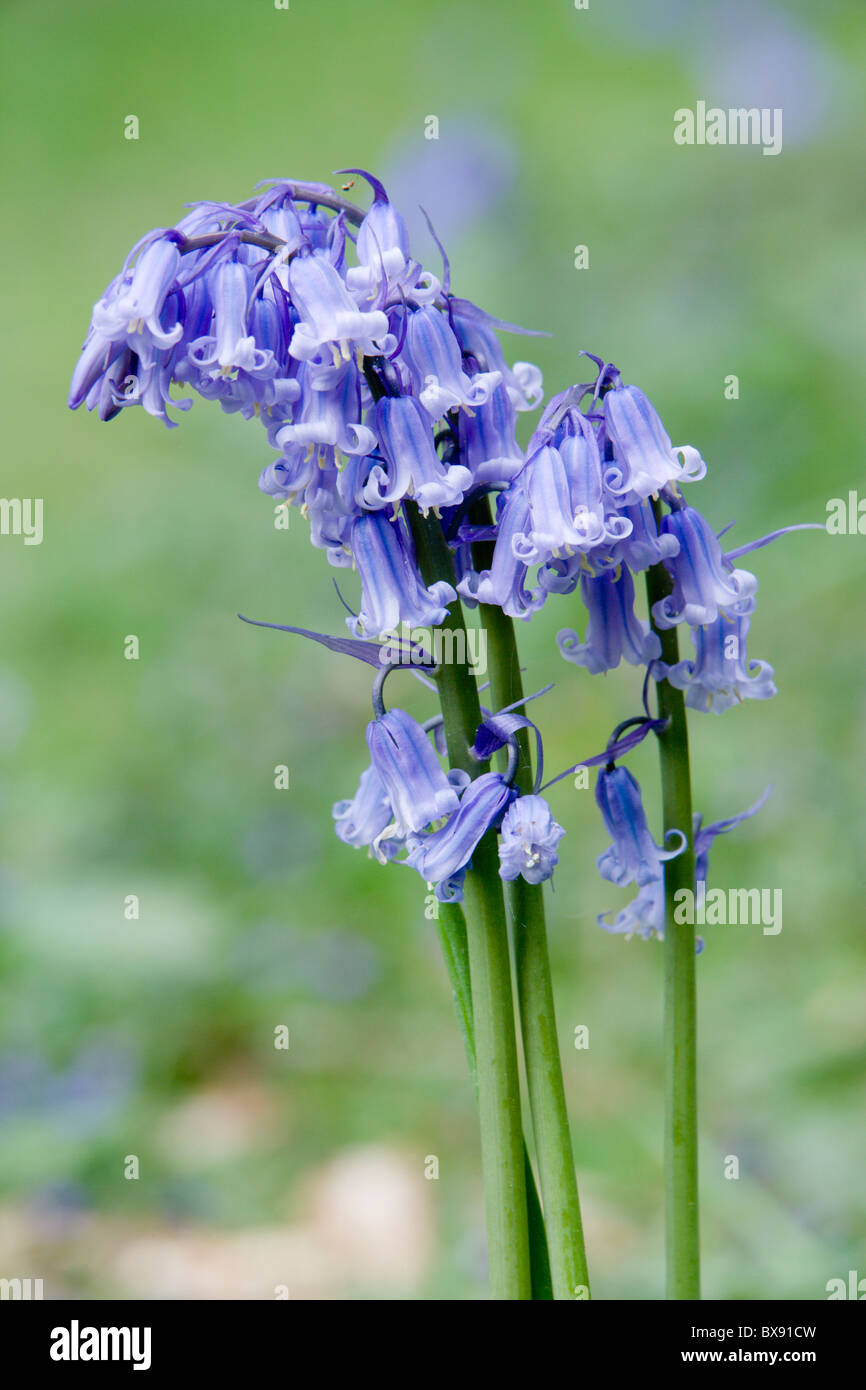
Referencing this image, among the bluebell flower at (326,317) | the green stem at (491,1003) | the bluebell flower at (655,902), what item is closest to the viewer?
the bluebell flower at (326,317)

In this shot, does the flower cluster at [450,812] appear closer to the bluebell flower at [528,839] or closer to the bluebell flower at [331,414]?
the bluebell flower at [528,839]

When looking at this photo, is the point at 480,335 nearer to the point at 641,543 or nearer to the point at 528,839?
the point at 641,543

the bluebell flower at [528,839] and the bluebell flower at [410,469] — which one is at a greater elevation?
the bluebell flower at [410,469]

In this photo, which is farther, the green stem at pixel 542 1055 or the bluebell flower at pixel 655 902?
the bluebell flower at pixel 655 902

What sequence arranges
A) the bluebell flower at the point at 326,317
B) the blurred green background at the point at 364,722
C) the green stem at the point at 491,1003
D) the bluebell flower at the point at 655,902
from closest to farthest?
the bluebell flower at the point at 326,317
the green stem at the point at 491,1003
the bluebell flower at the point at 655,902
the blurred green background at the point at 364,722

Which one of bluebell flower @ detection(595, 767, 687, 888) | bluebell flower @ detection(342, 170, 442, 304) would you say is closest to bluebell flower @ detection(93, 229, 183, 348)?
bluebell flower @ detection(342, 170, 442, 304)

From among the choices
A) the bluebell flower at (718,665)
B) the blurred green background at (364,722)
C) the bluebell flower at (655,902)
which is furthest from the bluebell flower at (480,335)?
the blurred green background at (364,722)

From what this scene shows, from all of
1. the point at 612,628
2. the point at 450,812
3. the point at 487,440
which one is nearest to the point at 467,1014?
the point at 450,812

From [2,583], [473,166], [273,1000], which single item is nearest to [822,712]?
[273,1000]
